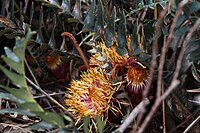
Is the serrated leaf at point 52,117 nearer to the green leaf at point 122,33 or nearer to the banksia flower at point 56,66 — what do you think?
the green leaf at point 122,33

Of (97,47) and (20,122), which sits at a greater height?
(97,47)

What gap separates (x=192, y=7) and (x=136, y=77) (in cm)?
27

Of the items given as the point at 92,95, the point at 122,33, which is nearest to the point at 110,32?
the point at 122,33

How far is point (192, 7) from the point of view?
3.06ft

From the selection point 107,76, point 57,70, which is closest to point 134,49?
point 107,76

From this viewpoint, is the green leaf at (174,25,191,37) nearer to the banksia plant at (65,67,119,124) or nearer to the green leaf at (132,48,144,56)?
the green leaf at (132,48,144,56)

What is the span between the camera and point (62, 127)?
0.79 m

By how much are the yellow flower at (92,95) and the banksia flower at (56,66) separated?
38cm

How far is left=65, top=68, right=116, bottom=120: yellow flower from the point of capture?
1085 millimetres

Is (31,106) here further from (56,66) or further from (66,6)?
(56,66)

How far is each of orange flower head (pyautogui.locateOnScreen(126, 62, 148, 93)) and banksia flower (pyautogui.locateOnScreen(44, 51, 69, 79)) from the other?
42 cm

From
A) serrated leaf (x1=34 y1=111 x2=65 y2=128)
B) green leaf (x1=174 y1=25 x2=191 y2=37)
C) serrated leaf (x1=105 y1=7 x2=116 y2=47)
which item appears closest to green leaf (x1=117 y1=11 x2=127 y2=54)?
serrated leaf (x1=105 y1=7 x2=116 y2=47)

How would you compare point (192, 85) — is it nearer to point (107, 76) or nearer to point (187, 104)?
point (187, 104)

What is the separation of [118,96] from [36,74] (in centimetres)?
54
